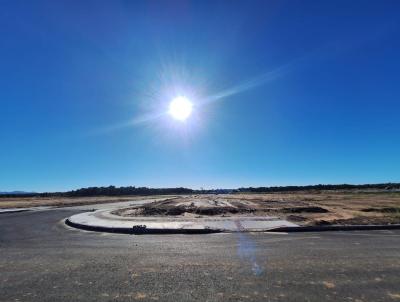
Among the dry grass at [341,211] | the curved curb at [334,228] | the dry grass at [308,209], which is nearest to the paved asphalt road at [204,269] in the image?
the curved curb at [334,228]

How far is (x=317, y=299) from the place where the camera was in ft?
19.5

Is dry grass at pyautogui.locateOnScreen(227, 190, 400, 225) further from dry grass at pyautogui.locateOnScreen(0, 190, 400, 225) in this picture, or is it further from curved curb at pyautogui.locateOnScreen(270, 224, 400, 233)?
curved curb at pyautogui.locateOnScreen(270, 224, 400, 233)

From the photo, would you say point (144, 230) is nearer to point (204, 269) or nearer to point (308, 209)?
point (204, 269)

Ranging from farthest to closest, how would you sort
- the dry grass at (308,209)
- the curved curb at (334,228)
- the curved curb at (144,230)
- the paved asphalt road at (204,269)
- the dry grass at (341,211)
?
1. the dry grass at (308,209)
2. the dry grass at (341,211)
3. the curved curb at (334,228)
4. the curved curb at (144,230)
5. the paved asphalt road at (204,269)

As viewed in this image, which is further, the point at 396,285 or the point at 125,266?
the point at 125,266

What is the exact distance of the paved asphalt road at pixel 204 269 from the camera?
20.6 ft

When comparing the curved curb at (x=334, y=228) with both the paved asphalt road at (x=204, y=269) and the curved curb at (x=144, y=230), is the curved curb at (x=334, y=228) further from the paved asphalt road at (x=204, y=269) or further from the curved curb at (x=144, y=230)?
the curved curb at (x=144, y=230)

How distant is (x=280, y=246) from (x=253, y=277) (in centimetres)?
422

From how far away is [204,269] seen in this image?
8.15 meters

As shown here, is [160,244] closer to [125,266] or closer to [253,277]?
[125,266]

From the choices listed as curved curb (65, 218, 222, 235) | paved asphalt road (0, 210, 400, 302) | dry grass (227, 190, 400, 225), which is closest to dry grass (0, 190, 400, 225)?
dry grass (227, 190, 400, 225)

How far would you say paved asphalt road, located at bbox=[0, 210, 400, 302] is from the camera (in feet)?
20.6

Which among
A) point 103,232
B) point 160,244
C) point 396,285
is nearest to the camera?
point 396,285

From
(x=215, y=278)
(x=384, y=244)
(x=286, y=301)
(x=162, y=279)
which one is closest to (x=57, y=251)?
(x=162, y=279)
